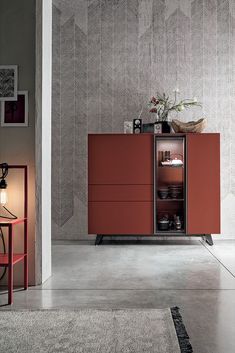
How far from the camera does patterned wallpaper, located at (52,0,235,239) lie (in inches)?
240

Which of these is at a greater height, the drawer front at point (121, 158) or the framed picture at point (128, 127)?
the framed picture at point (128, 127)

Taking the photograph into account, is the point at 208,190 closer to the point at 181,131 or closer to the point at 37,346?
the point at 181,131

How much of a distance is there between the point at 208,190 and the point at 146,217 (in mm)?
868

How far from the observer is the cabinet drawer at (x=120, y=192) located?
5.51 metres

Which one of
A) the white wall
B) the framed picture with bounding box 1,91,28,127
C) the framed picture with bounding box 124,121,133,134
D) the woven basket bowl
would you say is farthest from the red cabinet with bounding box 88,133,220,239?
the framed picture with bounding box 1,91,28,127

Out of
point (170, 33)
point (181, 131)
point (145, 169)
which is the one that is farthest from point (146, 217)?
point (170, 33)

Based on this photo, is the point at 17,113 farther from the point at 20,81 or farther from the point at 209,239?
→ the point at 209,239

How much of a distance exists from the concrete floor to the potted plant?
174 cm

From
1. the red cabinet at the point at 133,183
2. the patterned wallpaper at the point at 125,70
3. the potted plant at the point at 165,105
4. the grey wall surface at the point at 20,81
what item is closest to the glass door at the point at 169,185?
the red cabinet at the point at 133,183

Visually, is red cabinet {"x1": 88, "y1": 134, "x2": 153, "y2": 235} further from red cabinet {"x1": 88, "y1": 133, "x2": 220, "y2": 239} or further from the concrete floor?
the concrete floor

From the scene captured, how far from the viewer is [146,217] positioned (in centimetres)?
550

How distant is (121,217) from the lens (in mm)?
5512

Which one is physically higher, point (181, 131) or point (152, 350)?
point (181, 131)

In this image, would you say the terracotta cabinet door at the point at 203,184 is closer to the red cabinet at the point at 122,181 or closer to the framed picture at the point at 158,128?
the framed picture at the point at 158,128
